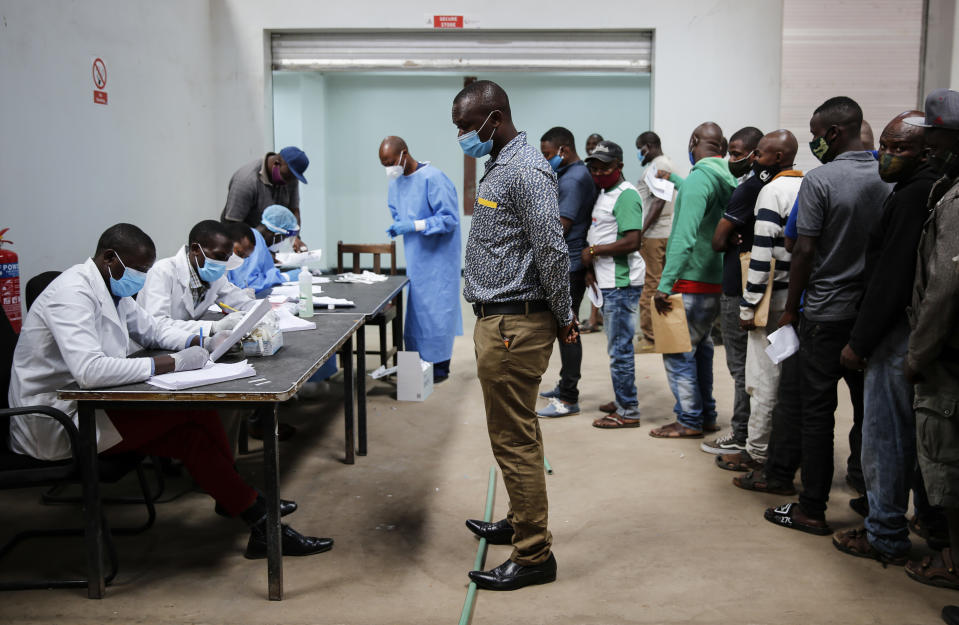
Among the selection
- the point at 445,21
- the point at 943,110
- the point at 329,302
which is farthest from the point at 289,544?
the point at 445,21

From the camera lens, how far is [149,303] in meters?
3.40

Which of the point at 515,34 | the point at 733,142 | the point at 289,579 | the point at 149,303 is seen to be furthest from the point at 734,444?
the point at 515,34

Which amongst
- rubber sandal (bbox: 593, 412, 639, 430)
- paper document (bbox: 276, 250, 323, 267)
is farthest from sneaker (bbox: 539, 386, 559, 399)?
paper document (bbox: 276, 250, 323, 267)

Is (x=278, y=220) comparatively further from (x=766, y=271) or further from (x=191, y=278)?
(x=766, y=271)

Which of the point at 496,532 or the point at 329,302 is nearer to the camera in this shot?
the point at 496,532

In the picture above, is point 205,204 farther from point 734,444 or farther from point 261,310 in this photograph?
point 734,444

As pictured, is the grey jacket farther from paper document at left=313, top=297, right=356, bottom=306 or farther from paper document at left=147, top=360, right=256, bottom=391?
paper document at left=313, top=297, right=356, bottom=306

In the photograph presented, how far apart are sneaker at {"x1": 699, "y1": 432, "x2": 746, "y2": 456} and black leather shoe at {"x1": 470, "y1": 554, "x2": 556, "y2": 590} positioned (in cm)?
166

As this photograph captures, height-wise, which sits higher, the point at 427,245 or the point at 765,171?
the point at 765,171

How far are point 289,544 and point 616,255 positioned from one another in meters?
2.35

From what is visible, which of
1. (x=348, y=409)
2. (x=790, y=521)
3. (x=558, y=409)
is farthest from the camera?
(x=558, y=409)

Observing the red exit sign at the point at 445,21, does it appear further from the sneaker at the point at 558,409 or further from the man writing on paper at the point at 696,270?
the sneaker at the point at 558,409

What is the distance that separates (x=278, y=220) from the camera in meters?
4.77

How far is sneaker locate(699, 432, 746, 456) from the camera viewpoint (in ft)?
13.3
